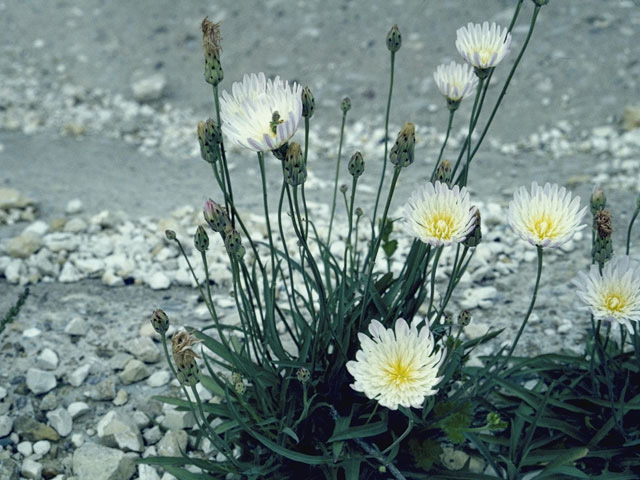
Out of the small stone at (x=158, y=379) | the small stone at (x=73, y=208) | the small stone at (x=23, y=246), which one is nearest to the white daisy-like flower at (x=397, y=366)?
the small stone at (x=158, y=379)

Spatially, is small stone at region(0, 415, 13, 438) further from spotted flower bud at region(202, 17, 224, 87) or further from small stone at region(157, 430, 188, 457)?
spotted flower bud at region(202, 17, 224, 87)

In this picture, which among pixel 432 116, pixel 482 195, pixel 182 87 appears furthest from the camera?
pixel 182 87

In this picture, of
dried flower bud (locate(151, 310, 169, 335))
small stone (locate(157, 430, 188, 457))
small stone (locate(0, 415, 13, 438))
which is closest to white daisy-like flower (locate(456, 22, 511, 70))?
dried flower bud (locate(151, 310, 169, 335))

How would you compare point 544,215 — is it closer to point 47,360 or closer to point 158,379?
point 158,379

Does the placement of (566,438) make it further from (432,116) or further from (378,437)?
(432,116)

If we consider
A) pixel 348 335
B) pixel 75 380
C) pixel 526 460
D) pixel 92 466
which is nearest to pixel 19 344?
pixel 75 380

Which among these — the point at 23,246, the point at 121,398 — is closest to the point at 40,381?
the point at 121,398
